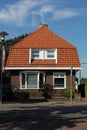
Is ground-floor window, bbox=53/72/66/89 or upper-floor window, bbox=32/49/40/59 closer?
ground-floor window, bbox=53/72/66/89

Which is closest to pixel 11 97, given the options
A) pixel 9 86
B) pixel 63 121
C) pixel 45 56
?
pixel 9 86

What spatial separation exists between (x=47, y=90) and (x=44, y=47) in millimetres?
4609

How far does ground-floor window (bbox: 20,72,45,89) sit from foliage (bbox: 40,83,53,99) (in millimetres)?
737

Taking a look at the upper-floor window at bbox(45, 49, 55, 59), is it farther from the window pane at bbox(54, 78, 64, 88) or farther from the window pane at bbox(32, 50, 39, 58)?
the window pane at bbox(54, 78, 64, 88)

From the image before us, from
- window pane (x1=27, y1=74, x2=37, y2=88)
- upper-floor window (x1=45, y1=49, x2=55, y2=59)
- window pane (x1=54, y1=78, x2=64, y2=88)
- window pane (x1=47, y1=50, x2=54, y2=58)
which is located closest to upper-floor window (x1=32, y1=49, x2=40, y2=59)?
upper-floor window (x1=45, y1=49, x2=55, y2=59)

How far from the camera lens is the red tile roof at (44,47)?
41.6 m

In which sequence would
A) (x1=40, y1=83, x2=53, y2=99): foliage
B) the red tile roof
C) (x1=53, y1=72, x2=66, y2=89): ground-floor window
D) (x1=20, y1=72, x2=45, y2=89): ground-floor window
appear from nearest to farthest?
(x1=40, y1=83, x2=53, y2=99): foliage → (x1=20, y1=72, x2=45, y2=89): ground-floor window → (x1=53, y1=72, x2=66, y2=89): ground-floor window → the red tile roof

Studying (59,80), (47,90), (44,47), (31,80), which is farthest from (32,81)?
(44,47)

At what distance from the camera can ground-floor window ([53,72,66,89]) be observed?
41312 millimetres

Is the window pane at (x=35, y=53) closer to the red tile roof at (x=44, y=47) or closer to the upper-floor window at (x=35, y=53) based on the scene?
the upper-floor window at (x=35, y=53)

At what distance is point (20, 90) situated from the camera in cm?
3962

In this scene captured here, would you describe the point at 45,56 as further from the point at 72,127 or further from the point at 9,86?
the point at 72,127

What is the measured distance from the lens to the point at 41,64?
4147 cm

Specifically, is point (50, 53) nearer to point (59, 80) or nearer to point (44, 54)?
point (44, 54)
